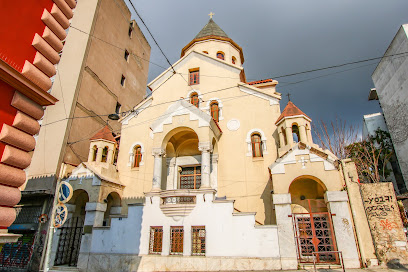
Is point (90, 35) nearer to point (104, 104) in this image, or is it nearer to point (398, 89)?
point (104, 104)

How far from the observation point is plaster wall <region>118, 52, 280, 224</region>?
548 inches

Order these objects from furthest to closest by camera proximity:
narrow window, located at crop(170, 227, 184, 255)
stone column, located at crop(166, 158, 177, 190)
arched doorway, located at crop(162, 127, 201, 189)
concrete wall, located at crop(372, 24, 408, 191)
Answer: concrete wall, located at crop(372, 24, 408, 191)
arched doorway, located at crop(162, 127, 201, 189)
stone column, located at crop(166, 158, 177, 190)
narrow window, located at crop(170, 227, 184, 255)

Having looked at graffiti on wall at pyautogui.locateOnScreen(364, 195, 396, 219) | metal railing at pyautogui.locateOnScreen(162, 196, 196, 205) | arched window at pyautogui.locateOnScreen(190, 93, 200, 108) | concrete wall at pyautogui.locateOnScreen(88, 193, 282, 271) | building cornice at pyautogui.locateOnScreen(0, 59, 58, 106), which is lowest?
concrete wall at pyautogui.locateOnScreen(88, 193, 282, 271)

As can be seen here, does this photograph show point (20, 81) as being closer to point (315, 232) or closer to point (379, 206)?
point (315, 232)

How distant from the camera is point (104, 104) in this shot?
2155 cm

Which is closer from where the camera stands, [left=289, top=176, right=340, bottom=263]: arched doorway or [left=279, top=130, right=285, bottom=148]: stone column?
[left=289, top=176, right=340, bottom=263]: arched doorway

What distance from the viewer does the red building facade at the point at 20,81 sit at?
507 centimetres

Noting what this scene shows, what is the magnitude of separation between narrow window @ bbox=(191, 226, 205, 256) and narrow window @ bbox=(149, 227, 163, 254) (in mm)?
1641

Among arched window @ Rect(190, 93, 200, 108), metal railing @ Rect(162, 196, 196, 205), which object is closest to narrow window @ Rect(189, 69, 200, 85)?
arched window @ Rect(190, 93, 200, 108)

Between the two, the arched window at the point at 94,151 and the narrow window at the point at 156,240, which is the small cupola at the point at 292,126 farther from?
the arched window at the point at 94,151

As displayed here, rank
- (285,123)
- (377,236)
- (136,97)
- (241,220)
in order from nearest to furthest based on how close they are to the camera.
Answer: (377,236), (241,220), (285,123), (136,97)

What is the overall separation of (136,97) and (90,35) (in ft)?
28.3

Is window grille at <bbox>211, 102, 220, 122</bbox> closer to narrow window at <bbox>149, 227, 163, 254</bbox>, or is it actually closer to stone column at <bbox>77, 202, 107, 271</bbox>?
narrow window at <bbox>149, 227, 163, 254</bbox>


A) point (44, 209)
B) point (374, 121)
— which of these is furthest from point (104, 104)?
point (374, 121)
